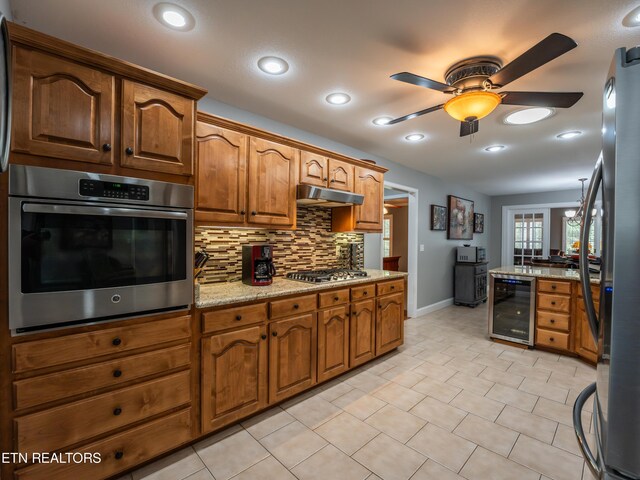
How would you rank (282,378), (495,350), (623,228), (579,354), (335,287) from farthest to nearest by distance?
(495,350) → (579,354) → (335,287) → (282,378) → (623,228)

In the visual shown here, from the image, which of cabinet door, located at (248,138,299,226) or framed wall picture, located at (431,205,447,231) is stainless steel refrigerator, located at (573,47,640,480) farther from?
framed wall picture, located at (431,205,447,231)

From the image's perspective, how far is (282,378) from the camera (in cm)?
227

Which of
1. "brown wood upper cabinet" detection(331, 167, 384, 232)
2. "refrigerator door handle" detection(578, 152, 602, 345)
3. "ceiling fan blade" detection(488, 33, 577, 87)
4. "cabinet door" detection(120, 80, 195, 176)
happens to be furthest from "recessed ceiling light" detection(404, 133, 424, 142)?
"refrigerator door handle" detection(578, 152, 602, 345)

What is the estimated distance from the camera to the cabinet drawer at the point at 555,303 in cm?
336

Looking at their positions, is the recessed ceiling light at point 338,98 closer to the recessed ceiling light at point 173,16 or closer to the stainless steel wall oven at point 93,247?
the recessed ceiling light at point 173,16

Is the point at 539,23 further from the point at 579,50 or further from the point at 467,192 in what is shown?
the point at 467,192

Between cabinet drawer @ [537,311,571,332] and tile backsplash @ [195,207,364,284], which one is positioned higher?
tile backsplash @ [195,207,364,284]

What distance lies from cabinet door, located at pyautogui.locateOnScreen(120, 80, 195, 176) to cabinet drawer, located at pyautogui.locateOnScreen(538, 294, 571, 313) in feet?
12.9

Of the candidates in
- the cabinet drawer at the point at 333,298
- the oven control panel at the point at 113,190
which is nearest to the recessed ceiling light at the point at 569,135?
the cabinet drawer at the point at 333,298

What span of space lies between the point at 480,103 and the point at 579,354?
10.1 feet

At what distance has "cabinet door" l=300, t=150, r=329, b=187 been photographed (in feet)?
9.09

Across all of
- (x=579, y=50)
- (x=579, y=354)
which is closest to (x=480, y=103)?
(x=579, y=50)

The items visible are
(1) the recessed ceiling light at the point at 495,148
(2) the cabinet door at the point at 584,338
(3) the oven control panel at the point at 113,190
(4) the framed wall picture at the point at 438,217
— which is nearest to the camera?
(3) the oven control panel at the point at 113,190

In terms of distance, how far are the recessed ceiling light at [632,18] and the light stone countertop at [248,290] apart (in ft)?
7.70
